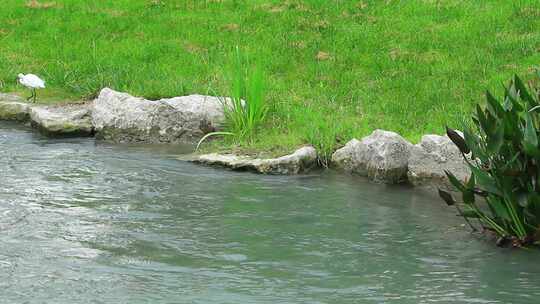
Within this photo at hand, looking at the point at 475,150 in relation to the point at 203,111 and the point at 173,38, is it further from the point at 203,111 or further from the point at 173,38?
the point at 173,38

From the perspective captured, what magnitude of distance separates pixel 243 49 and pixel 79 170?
24.9 ft

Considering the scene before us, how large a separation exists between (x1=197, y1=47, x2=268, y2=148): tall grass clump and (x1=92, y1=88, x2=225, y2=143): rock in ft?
1.51

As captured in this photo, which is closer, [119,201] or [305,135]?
[119,201]

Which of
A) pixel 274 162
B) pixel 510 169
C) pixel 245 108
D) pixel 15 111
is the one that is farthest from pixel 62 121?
pixel 510 169

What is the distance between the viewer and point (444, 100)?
16.9m

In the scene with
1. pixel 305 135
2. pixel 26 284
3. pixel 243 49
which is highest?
pixel 243 49

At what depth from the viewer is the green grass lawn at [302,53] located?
16.7 metres

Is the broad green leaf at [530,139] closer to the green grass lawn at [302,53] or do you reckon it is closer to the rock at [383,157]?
the rock at [383,157]

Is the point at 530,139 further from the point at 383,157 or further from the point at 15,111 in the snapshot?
the point at 15,111

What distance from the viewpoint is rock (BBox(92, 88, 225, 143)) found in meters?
16.4

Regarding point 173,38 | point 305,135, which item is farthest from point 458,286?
point 173,38

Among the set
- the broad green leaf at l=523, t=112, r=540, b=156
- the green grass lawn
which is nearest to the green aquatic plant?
the broad green leaf at l=523, t=112, r=540, b=156

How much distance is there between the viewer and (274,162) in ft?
47.0

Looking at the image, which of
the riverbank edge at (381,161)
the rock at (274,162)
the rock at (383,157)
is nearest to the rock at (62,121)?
the riverbank edge at (381,161)
